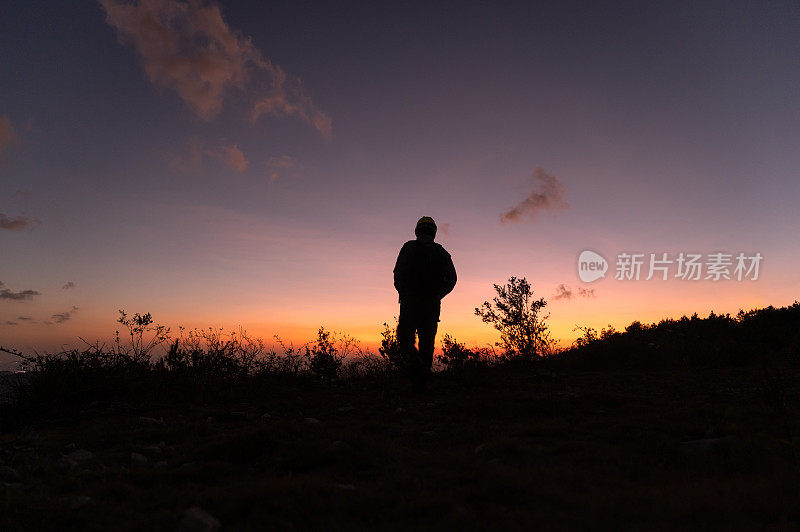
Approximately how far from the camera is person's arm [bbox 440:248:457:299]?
7.24m

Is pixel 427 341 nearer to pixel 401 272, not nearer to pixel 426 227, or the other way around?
pixel 401 272

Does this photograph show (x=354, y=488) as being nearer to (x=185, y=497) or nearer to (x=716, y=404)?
(x=185, y=497)

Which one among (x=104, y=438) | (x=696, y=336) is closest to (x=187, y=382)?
(x=104, y=438)

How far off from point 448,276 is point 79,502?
5.51 metres

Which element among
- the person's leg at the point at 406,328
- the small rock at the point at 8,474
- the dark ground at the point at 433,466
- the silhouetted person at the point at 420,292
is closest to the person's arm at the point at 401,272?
the silhouetted person at the point at 420,292

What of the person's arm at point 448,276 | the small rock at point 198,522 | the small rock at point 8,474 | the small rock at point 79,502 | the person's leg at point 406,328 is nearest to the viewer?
the small rock at point 198,522

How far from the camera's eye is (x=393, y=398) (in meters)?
6.35

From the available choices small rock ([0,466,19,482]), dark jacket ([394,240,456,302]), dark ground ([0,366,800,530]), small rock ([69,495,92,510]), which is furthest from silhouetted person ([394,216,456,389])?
small rock ([69,495,92,510])

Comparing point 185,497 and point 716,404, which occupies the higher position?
point 716,404

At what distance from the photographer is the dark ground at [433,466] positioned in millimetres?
2178

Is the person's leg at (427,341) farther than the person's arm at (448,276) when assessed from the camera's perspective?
No

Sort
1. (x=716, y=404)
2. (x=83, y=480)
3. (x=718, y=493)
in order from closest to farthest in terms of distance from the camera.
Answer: (x=718, y=493) → (x=83, y=480) → (x=716, y=404)

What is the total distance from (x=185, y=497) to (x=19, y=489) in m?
1.06

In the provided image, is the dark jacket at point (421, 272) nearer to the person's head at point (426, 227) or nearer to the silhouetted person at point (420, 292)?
the silhouetted person at point (420, 292)
